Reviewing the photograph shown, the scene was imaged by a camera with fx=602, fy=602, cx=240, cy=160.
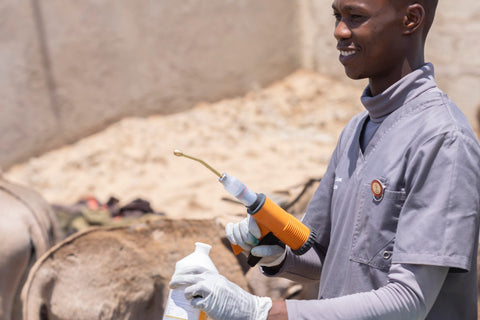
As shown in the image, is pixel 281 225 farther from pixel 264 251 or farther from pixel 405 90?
pixel 405 90

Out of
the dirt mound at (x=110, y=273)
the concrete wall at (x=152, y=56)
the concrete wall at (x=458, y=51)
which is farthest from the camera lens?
the concrete wall at (x=152, y=56)

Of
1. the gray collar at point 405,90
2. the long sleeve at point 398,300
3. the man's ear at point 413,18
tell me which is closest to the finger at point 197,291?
the long sleeve at point 398,300

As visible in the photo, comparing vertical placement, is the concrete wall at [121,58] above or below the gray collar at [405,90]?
below

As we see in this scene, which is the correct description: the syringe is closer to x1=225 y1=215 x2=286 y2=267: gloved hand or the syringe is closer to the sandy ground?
x1=225 y1=215 x2=286 y2=267: gloved hand

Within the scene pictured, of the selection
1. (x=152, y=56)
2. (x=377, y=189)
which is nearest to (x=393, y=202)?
(x=377, y=189)

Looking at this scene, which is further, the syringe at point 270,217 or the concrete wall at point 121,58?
the concrete wall at point 121,58

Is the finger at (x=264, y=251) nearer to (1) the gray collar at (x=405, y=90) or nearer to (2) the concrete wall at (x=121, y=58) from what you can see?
(1) the gray collar at (x=405, y=90)

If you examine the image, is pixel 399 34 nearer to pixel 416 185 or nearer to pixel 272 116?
pixel 416 185

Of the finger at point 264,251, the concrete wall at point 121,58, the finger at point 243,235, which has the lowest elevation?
the concrete wall at point 121,58

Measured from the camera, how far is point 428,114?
1.30m

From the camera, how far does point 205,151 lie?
6.47 metres

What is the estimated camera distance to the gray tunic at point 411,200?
1.19 m

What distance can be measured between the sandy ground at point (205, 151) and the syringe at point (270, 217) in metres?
3.16

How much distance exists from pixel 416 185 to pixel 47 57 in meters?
6.10
